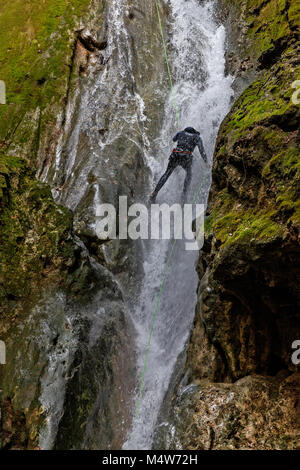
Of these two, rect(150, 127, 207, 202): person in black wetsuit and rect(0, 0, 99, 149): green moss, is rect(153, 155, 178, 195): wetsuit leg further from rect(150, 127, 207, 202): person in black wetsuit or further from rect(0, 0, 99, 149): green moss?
rect(0, 0, 99, 149): green moss

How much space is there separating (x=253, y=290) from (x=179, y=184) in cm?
717

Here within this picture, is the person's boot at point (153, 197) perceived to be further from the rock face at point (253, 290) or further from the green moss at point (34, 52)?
the rock face at point (253, 290)

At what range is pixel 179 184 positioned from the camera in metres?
11.0

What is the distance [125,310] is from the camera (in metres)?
8.16

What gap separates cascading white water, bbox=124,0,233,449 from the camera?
23.6 feet

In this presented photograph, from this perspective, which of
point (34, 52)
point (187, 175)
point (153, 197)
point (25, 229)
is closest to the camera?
point (25, 229)

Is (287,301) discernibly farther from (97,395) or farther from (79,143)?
(79,143)

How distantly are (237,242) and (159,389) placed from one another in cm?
421

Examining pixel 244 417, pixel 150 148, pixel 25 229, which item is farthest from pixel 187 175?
pixel 244 417

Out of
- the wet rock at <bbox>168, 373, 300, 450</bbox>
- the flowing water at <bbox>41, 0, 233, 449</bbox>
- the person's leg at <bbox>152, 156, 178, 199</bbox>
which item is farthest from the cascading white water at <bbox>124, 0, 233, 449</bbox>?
the wet rock at <bbox>168, 373, 300, 450</bbox>

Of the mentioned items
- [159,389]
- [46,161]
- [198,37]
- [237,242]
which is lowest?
[159,389]

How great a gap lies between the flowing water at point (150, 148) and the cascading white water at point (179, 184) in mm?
24

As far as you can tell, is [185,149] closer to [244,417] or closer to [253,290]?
[253,290]
